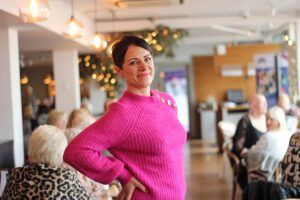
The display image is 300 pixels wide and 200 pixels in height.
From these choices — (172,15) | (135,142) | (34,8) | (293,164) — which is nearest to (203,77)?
(172,15)

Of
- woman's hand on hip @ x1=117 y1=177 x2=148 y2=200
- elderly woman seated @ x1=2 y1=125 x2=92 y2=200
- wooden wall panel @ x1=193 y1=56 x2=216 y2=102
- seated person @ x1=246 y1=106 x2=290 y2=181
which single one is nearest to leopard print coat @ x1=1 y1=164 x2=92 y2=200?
elderly woman seated @ x1=2 y1=125 x2=92 y2=200

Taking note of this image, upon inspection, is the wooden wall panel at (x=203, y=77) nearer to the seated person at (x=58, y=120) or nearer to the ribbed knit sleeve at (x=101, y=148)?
the seated person at (x=58, y=120)

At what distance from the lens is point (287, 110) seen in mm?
8992

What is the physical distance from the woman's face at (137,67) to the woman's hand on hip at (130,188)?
39 cm

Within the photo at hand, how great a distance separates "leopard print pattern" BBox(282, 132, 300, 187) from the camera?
155 inches

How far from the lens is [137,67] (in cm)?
204

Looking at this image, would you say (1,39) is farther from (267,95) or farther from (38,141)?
(267,95)

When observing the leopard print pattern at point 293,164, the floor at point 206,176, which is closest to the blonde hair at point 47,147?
the leopard print pattern at point 293,164

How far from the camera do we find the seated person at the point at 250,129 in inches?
255

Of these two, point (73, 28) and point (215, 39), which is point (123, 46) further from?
point (215, 39)

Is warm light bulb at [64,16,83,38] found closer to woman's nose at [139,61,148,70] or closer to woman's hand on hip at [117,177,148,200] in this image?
woman's nose at [139,61,148,70]

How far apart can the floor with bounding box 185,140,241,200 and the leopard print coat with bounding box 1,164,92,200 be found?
4775mm

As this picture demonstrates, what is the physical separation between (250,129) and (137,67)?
4651 mm

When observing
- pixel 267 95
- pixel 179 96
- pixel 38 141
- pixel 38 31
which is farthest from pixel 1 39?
pixel 179 96
